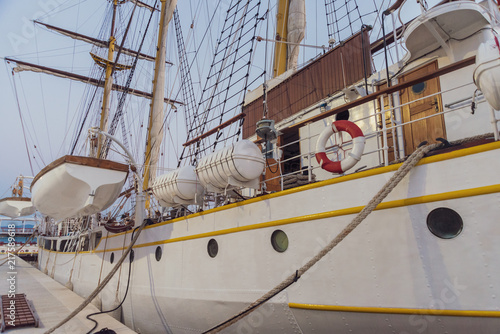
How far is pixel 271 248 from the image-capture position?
4355 millimetres

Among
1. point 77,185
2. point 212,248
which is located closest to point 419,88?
point 212,248

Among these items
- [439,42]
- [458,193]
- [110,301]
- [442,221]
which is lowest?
[110,301]

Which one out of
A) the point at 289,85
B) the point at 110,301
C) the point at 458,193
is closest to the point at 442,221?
the point at 458,193

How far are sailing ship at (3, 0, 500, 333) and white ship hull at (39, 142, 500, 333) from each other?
12 mm

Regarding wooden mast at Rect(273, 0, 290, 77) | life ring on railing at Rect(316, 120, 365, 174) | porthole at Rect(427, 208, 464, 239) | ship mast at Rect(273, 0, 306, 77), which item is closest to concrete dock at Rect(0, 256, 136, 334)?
life ring on railing at Rect(316, 120, 365, 174)

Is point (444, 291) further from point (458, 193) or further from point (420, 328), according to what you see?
point (458, 193)

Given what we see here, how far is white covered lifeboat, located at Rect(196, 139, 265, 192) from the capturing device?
492 centimetres

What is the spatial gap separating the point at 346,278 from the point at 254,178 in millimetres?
2055

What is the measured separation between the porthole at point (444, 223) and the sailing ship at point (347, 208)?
1 cm

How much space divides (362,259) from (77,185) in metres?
5.96

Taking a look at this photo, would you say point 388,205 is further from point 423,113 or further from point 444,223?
point 423,113

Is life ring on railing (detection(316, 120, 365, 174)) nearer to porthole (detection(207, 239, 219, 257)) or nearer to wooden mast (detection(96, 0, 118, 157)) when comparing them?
porthole (detection(207, 239, 219, 257))

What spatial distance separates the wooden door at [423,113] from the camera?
4.70 m

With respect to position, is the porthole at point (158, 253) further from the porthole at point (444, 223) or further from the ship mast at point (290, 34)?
the ship mast at point (290, 34)
